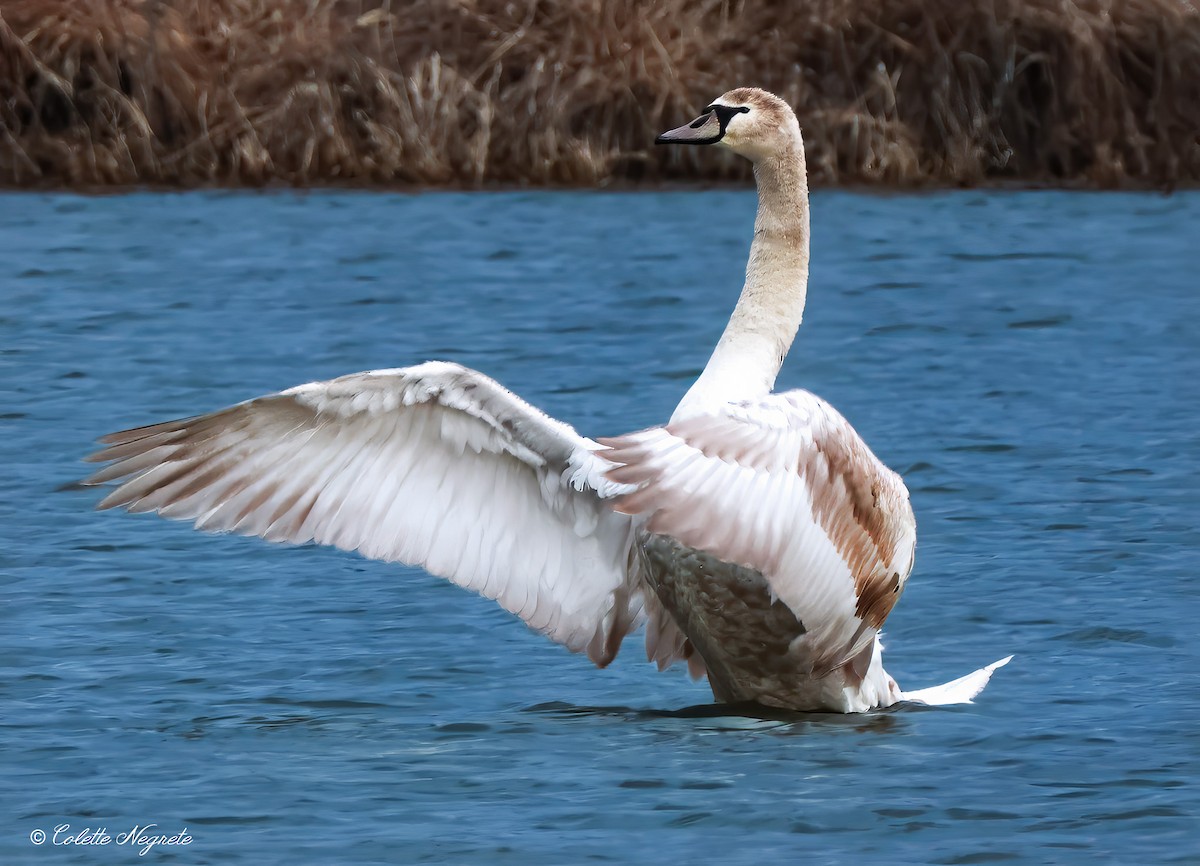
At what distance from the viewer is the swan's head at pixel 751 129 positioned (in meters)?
7.86

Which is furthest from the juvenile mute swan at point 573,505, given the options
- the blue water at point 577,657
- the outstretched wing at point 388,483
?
the blue water at point 577,657

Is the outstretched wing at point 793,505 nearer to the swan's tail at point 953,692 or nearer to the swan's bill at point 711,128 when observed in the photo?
the swan's tail at point 953,692

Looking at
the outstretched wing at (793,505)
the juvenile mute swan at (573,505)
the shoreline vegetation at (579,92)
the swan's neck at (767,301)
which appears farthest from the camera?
the shoreline vegetation at (579,92)

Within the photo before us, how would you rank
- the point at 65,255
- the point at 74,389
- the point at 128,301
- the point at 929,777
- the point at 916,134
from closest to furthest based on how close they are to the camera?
the point at 929,777 → the point at 74,389 → the point at 128,301 → the point at 65,255 → the point at 916,134

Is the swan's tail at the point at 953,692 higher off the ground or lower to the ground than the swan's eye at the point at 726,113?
lower

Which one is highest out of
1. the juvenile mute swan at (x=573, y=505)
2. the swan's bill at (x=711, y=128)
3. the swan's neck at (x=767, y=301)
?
the swan's bill at (x=711, y=128)

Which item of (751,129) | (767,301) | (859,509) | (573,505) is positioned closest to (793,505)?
(859,509)

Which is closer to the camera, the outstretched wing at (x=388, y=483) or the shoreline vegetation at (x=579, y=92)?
the outstretched wing at (x=388, y=483)

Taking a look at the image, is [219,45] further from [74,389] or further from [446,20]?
[74,389]

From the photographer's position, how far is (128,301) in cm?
1764

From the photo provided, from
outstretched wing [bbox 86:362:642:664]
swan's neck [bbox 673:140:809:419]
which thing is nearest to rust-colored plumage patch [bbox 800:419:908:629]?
swan's neck [bbox 673:140:809:419]

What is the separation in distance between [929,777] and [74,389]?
8.47 meters

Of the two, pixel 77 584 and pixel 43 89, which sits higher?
pixel 43 89

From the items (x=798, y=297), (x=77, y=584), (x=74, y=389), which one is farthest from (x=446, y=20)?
(x=798, y=297)
